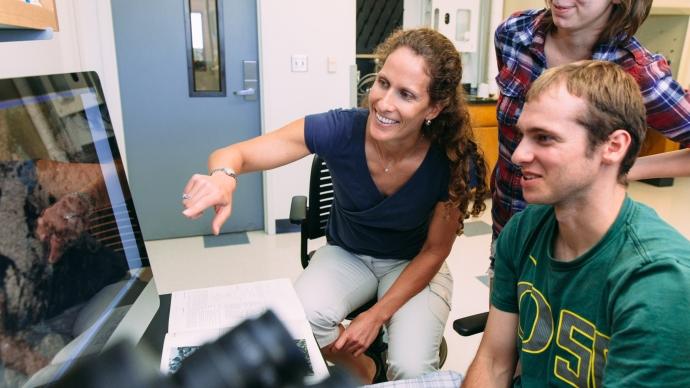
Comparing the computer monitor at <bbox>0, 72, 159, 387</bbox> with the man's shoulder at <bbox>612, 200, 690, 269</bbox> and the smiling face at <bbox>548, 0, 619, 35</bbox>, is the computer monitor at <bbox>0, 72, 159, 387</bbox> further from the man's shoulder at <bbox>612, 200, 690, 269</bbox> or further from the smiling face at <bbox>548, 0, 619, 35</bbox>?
the smiling face at <bbox>548, 0, 619, 35</bbox>

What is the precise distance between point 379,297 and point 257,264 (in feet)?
4.95

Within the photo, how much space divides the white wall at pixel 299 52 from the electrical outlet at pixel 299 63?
1.0 inches

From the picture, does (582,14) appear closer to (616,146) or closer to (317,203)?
(616,146)

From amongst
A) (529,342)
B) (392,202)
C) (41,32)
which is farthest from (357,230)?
(41,32)

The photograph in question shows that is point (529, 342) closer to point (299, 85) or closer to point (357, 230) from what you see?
point (357, 230)

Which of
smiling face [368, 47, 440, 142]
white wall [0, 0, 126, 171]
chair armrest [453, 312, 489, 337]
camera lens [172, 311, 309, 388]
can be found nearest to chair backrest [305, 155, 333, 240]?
smiling face [368, 47, 440, 142]

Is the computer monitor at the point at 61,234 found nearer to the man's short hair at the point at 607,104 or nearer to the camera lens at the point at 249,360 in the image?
the camera lens at the point at 249,360

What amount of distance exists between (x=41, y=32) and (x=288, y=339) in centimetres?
84

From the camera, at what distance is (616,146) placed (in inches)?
36.2

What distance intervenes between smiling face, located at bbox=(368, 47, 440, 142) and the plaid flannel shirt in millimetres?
212

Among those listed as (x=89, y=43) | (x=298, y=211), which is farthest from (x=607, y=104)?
(x=89, y=43)

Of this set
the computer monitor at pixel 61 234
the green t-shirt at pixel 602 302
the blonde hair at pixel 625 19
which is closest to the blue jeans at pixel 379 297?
the green t-shirt at pixel 602 302

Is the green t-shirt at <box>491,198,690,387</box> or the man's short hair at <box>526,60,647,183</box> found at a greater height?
the man's short hair at <box>526,60,647,183</box>

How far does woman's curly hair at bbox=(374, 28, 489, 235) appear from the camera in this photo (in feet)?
4.42
